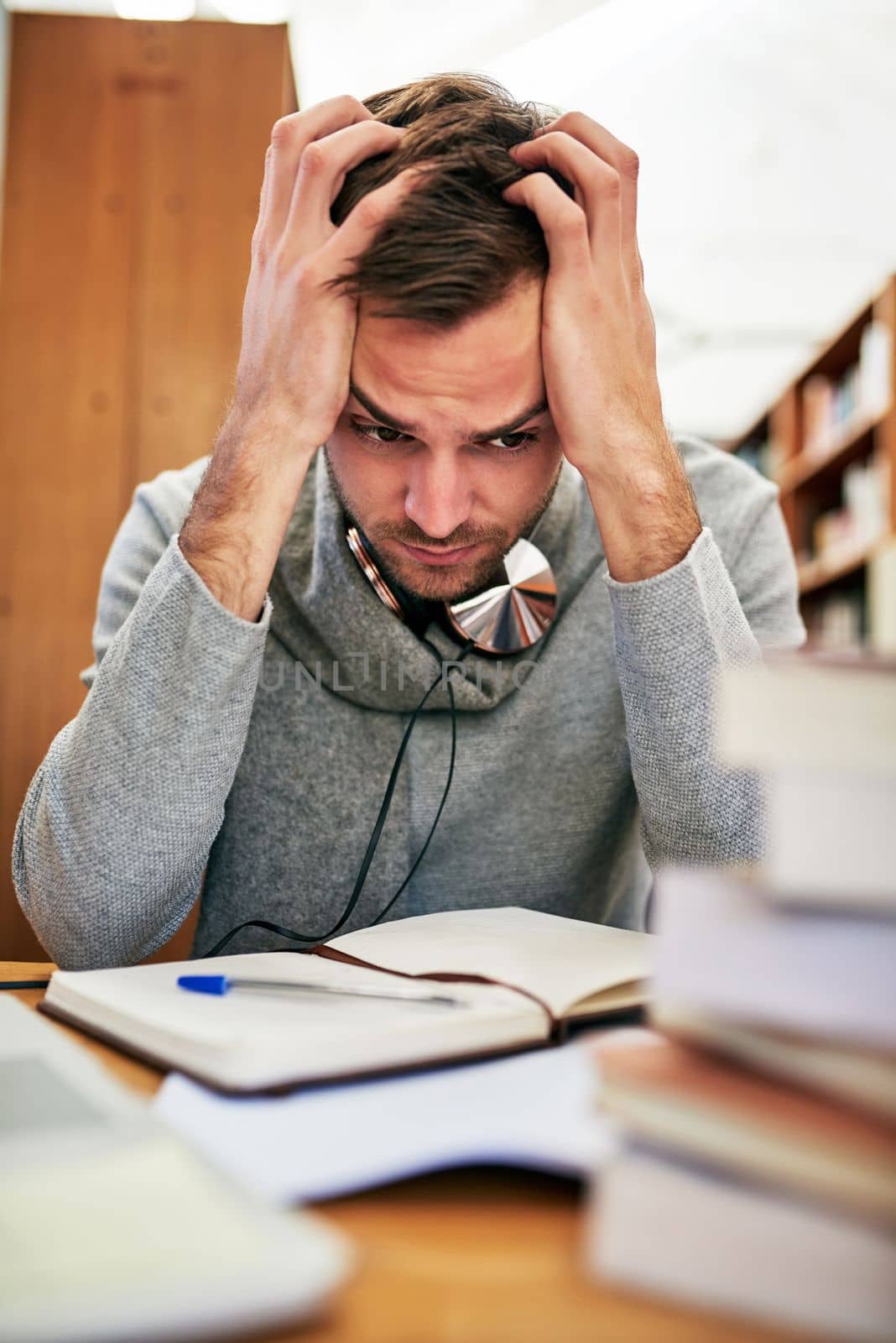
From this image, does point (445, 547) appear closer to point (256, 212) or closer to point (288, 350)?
point (288, 350)

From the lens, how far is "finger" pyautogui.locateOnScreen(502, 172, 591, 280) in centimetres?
92

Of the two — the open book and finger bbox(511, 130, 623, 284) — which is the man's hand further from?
the open book

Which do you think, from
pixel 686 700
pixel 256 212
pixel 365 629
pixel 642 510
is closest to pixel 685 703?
pixel 686 700

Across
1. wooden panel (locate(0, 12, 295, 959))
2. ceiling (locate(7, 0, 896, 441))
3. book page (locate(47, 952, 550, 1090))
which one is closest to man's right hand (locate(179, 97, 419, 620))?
book page (locate(47, 952, 550, 1090))

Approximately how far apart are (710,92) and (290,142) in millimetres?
3309

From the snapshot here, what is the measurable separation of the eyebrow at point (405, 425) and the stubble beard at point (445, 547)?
0.10m

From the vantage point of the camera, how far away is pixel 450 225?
905 mm

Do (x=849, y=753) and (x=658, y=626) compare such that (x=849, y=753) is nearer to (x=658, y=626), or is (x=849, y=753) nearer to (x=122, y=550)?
(x=658, y=626)

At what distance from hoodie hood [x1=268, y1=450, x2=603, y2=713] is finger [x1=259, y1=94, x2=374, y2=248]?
0.88ft

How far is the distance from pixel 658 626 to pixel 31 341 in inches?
73.6

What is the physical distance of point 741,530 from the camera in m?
1.26

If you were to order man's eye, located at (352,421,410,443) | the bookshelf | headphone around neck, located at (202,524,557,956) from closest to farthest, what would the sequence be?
man's eye, located at (352,421,410,443)
headphone around neck, located at (202,524,557,956)
the bookshelf

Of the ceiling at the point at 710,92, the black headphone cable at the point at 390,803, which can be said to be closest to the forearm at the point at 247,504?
the black headphone cable at the point at 390,803

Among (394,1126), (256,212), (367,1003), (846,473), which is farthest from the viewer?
(846,473)
